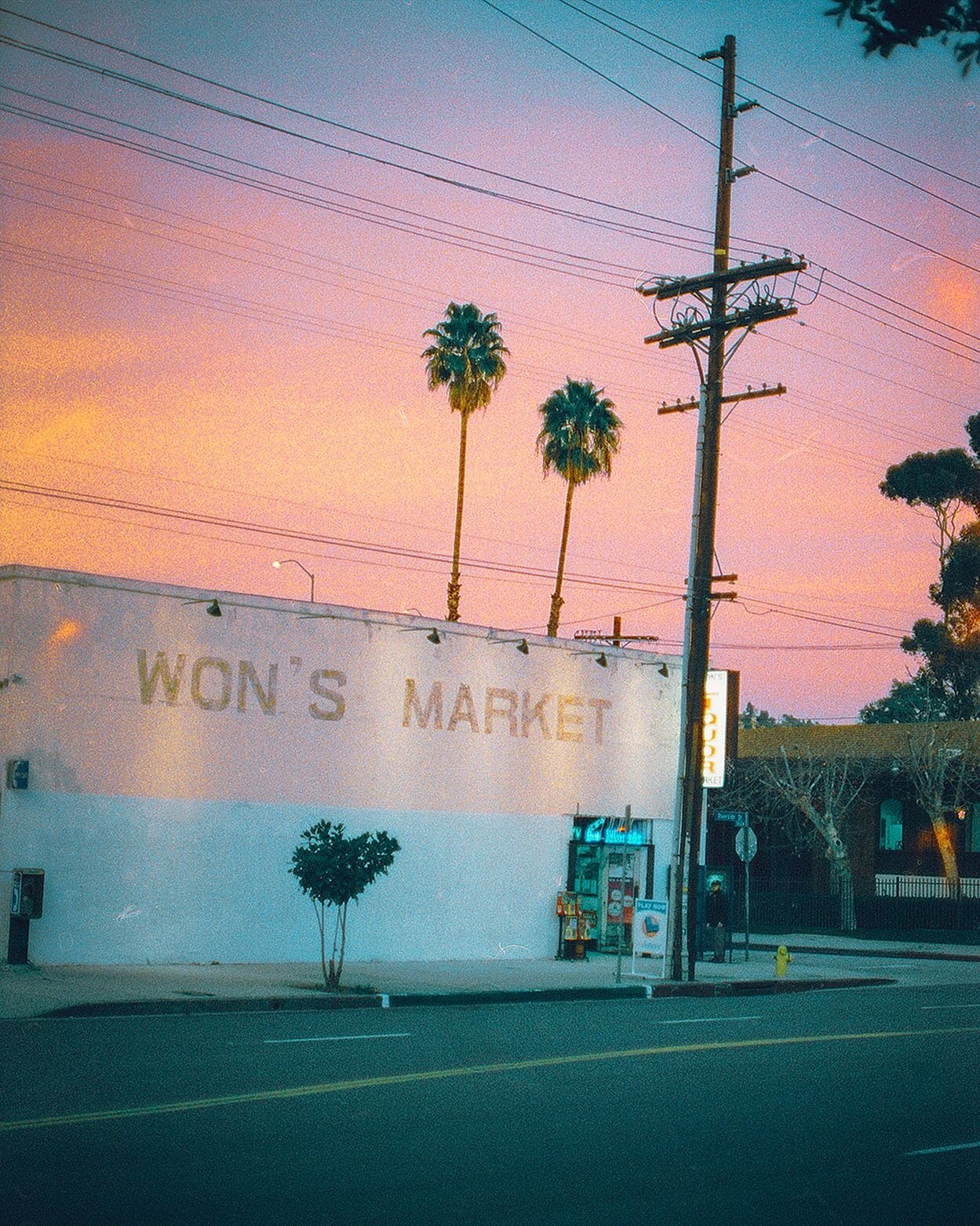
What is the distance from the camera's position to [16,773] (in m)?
21.5

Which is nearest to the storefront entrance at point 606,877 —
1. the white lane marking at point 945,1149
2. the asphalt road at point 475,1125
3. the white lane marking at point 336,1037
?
the asphalt road at point 475,1125

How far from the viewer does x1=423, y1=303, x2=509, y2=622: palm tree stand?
48688 millimetres

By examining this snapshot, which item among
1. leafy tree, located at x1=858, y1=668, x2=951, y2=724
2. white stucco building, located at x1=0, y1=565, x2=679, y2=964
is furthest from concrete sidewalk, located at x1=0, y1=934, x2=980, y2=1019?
leafy tree, located at x1=858, y1=668, x2=951, y2=724

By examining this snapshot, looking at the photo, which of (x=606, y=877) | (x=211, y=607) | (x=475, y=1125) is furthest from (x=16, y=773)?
(x=475, y=1125)

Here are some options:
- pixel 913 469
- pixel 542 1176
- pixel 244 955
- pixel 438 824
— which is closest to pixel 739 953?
pixel 438 824

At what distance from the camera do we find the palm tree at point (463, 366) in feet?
160

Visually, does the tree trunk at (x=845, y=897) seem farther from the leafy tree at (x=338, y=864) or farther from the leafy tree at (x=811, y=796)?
the leafy tree at (x=338, y=864)

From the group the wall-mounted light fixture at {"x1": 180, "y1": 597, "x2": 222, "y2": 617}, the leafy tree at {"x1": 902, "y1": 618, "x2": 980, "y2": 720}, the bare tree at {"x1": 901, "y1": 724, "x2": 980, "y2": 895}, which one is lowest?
the bare tree at {"x1": 901, "y1": 724, "x2": 980, "y2": 895}

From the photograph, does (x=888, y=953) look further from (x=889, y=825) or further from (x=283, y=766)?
(x=283, y=766)

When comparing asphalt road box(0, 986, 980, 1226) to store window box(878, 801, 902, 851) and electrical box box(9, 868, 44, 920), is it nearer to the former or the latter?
electrical box box(9, 868, 44, 920)

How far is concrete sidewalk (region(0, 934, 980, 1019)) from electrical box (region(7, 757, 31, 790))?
2.58 meters

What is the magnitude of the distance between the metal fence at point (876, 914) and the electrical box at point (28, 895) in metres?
27.8

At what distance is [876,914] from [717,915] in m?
16.2

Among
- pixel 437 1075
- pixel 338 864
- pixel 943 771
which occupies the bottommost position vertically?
pixel 437 1075
